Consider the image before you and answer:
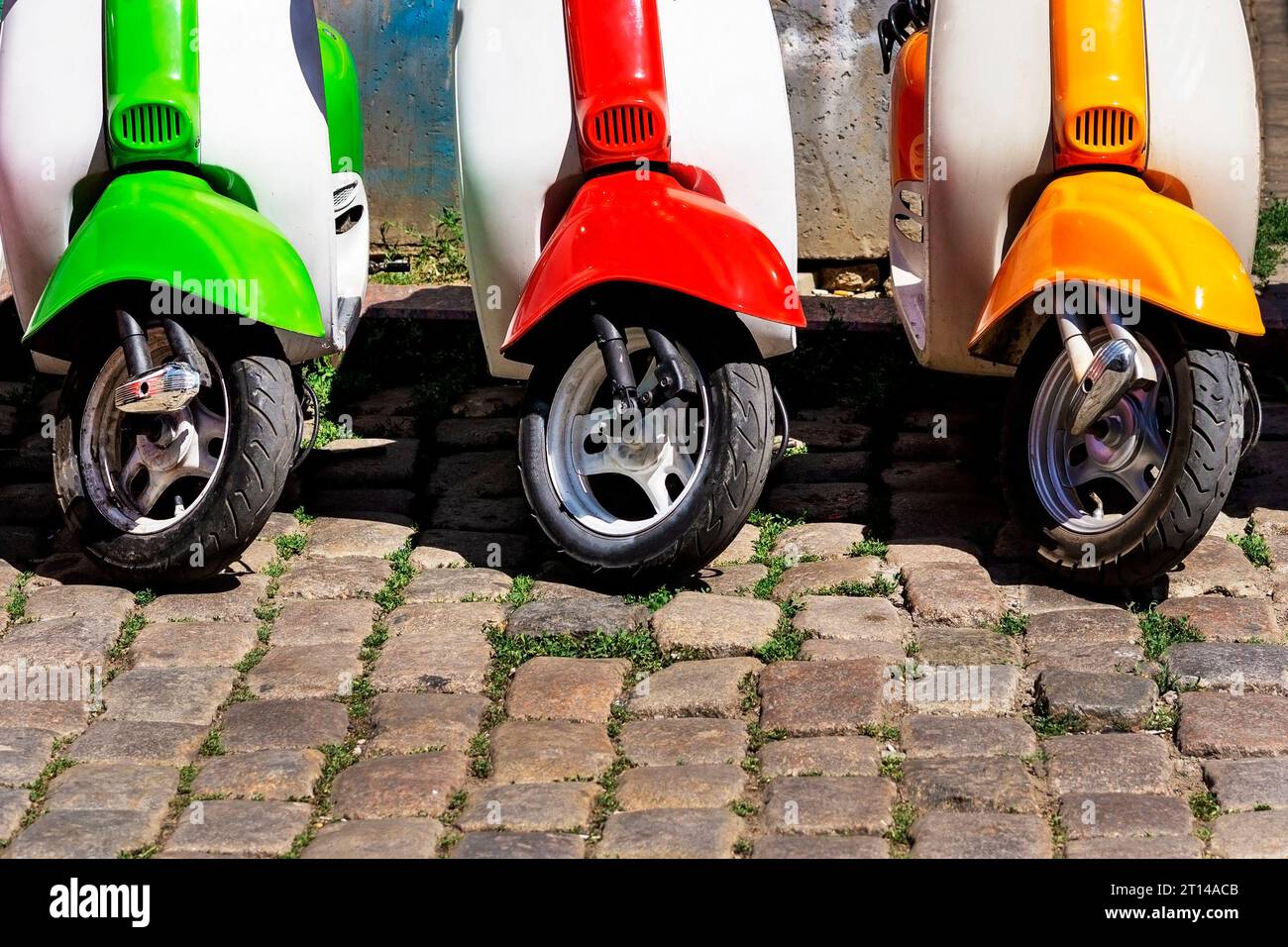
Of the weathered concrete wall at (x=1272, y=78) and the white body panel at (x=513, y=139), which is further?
the weathered concrete wall at (x=1272, y=78)

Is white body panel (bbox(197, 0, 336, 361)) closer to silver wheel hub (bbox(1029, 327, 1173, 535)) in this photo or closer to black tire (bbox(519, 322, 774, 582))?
black tire (bbox(519, 322, 774, 582))

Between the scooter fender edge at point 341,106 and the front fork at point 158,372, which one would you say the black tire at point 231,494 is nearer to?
the front fork at point 158,372

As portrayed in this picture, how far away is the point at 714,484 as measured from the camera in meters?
4.30

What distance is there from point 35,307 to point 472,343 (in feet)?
5.05

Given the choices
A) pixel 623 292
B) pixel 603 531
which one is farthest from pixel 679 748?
pixel 623 292

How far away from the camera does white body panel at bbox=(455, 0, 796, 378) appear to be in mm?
4648

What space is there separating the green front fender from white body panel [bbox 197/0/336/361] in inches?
7.1

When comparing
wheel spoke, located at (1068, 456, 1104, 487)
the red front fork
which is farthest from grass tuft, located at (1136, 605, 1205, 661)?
the red front fork

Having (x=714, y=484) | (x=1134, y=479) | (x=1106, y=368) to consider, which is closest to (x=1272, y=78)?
(x=1134, y=479)

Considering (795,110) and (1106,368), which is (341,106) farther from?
(1106,368)

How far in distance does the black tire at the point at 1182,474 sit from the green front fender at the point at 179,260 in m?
1.88

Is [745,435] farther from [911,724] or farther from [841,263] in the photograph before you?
[841,263]

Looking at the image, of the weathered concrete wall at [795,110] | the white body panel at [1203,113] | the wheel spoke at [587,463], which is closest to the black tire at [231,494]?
the wheel spoke at [587,463]

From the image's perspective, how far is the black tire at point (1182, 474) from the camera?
4.12 meters
